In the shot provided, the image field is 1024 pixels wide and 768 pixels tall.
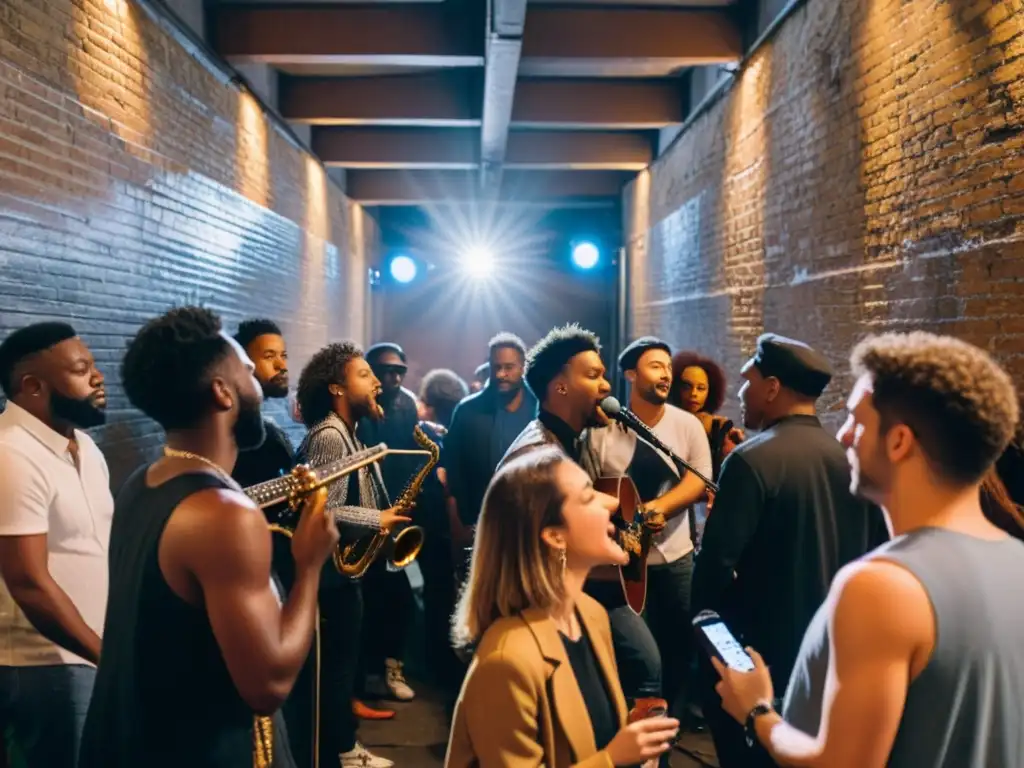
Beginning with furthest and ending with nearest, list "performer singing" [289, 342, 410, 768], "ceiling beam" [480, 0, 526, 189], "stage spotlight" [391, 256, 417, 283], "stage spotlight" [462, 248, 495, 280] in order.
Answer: "stage spotlight" [462, 248, 495, 280], "stage spotlight" [391, 256, 417, 283], "ceiling beam" [480, 0, 526, 189], "performer singing" [289, 342, 410, 768]

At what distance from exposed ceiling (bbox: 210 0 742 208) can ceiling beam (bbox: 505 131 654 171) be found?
1 cm

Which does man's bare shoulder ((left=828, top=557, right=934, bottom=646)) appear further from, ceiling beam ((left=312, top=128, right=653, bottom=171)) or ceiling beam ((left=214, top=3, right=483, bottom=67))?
ceiling beam ((left=312, top=128, right=653, bottom=171))

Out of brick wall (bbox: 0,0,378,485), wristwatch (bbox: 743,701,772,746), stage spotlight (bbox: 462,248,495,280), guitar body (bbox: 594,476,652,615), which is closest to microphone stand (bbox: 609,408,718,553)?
guitar body (bbox: 594,476,652,615)

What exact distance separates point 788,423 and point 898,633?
4.89 feet

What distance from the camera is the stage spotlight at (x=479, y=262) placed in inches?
533

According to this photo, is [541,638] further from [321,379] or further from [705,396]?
[705,396]

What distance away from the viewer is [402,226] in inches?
549

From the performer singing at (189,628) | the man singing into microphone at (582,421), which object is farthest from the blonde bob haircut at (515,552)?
the man singing into microphone at (582,421)

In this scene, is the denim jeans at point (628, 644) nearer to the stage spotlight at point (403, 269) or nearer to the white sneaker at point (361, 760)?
the white sneaker at point (361, 760)

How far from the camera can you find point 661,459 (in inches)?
146

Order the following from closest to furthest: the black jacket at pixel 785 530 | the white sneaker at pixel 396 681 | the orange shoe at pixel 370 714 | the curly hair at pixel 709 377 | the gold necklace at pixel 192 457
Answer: the gold necklace at pixel 192 457 < the black jacket at pixel 785 530 < the orange shoe at pixel 370 714 < the white sneaker at pixel 396 681 < the curly hair at pixel 709 377

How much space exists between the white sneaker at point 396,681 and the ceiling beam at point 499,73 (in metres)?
3.78

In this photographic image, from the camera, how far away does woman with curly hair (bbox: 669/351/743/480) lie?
14.5ft

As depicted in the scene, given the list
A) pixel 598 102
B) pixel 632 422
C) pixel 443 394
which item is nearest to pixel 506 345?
pixel 443 394
